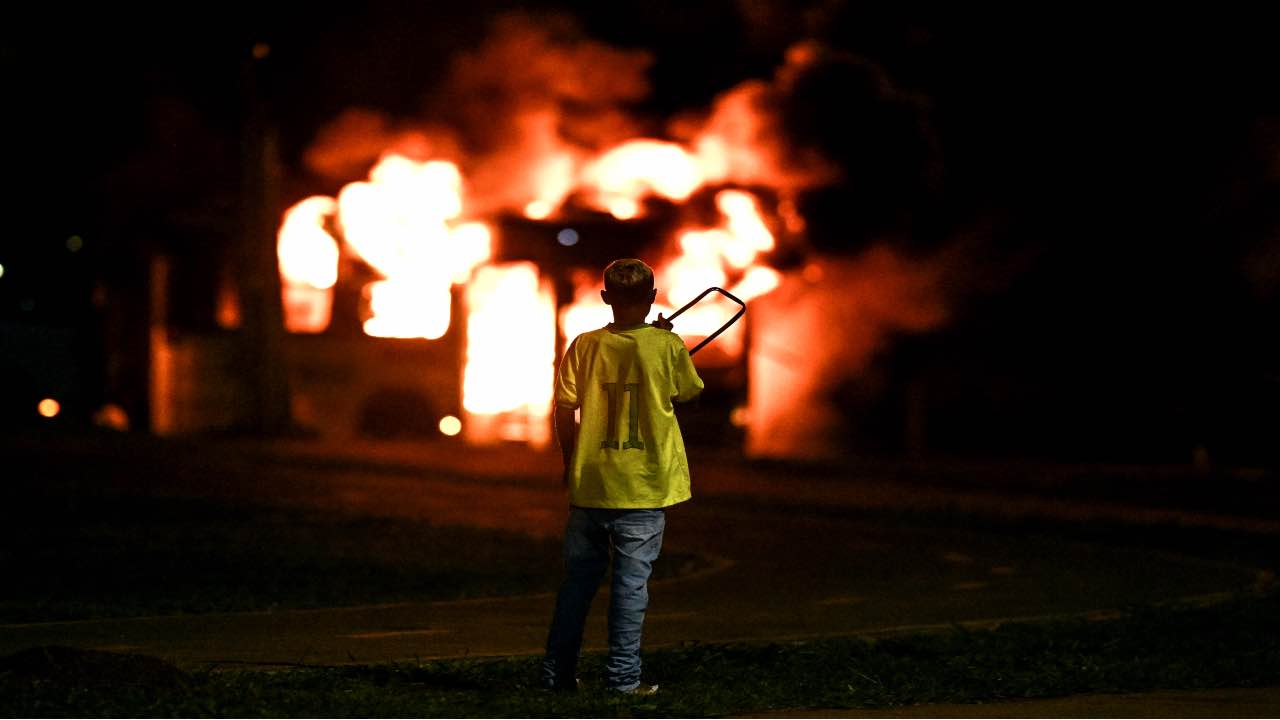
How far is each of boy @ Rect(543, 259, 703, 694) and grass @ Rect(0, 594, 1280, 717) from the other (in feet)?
0.79

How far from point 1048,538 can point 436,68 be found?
15.6 m

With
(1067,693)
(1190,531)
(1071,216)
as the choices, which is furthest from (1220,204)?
(1067,693)

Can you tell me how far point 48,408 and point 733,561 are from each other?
880 inches

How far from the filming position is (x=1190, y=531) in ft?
62.3

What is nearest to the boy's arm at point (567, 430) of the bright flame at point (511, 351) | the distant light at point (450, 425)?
the bright flame at point (511, 351)

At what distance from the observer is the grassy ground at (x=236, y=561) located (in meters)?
11.6

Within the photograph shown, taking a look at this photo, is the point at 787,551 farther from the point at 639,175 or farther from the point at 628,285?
the point at 639,175

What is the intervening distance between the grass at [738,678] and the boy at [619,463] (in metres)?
0.24

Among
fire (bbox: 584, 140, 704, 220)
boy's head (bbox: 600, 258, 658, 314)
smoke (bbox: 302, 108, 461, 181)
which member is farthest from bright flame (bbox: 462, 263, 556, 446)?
boy's head (bbox: 600, 258, 658, 314)

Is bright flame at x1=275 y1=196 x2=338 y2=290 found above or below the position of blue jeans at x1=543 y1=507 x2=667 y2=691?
above

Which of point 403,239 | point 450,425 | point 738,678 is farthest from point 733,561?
point 450,425

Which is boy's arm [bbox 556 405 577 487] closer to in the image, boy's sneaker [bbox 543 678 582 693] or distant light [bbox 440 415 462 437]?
boy's sneaker [bbox 543 678 582 693]

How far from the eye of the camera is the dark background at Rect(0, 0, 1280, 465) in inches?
1092

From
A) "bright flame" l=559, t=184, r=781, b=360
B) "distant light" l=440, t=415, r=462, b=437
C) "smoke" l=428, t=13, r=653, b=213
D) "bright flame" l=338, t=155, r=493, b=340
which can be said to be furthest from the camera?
"distant light" l=440, t=415, r=462, b=437
